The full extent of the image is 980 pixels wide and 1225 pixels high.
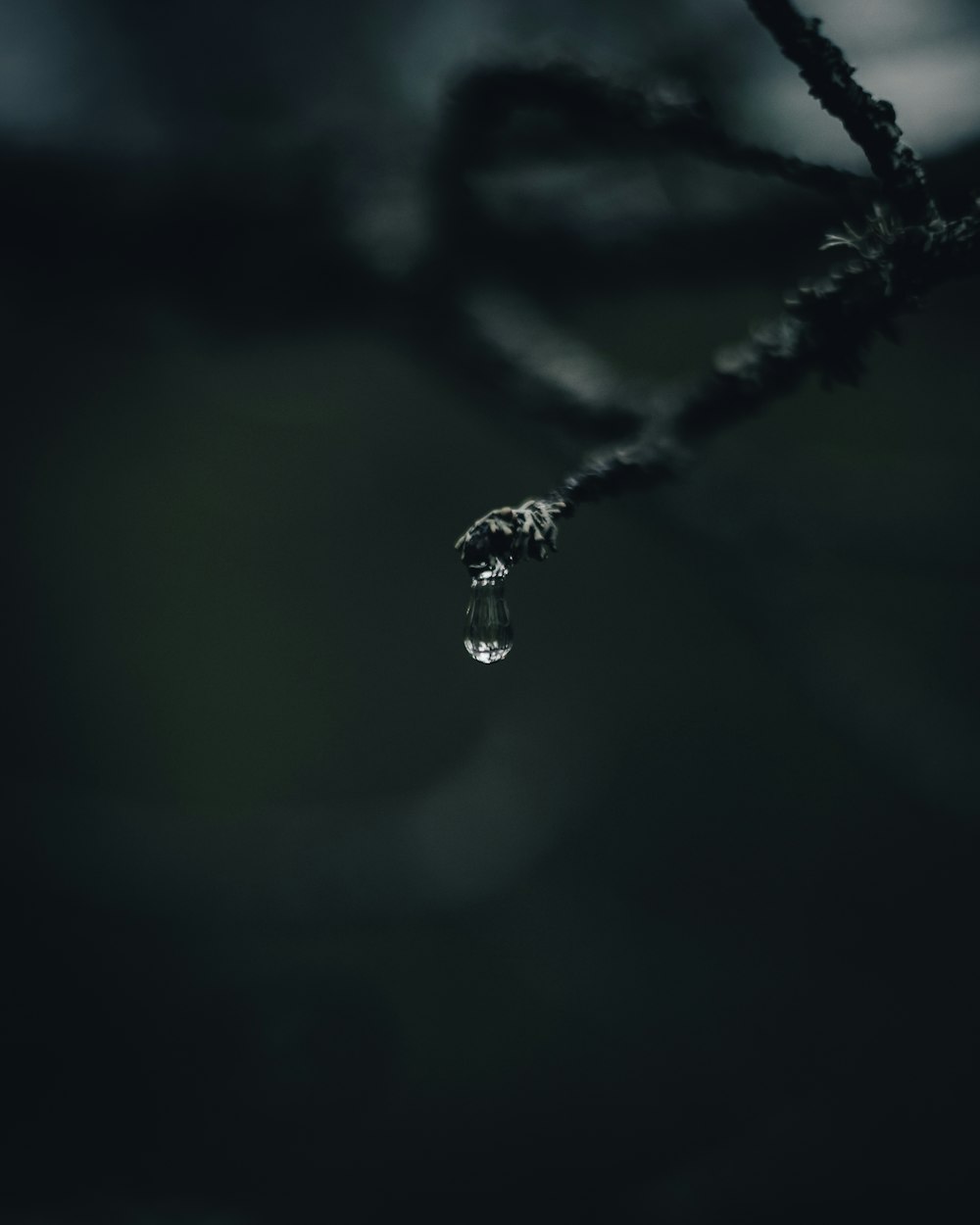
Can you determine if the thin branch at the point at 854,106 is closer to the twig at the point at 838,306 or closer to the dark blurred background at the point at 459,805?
the twig at the point at 838,306

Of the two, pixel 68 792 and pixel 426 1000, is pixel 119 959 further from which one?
pixel 426 1000

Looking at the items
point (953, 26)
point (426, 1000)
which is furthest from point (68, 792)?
point (953, 26)

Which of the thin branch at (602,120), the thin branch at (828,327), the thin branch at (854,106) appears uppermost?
the thin branch at (602,120)

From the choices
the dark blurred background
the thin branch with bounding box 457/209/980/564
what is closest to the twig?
the thin branch with bounding box 457/209/980/564

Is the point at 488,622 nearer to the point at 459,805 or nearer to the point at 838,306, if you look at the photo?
the point at 838,306

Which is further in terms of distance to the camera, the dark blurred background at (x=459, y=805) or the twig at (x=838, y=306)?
the dark blurred background at (x=459, y=805)

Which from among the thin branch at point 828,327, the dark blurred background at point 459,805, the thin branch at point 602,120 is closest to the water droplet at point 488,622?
the thin branch at point 828,327

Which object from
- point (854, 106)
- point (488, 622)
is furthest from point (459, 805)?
point (854, 106)

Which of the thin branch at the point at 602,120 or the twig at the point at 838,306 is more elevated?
the thin branch at the point at 602,120
